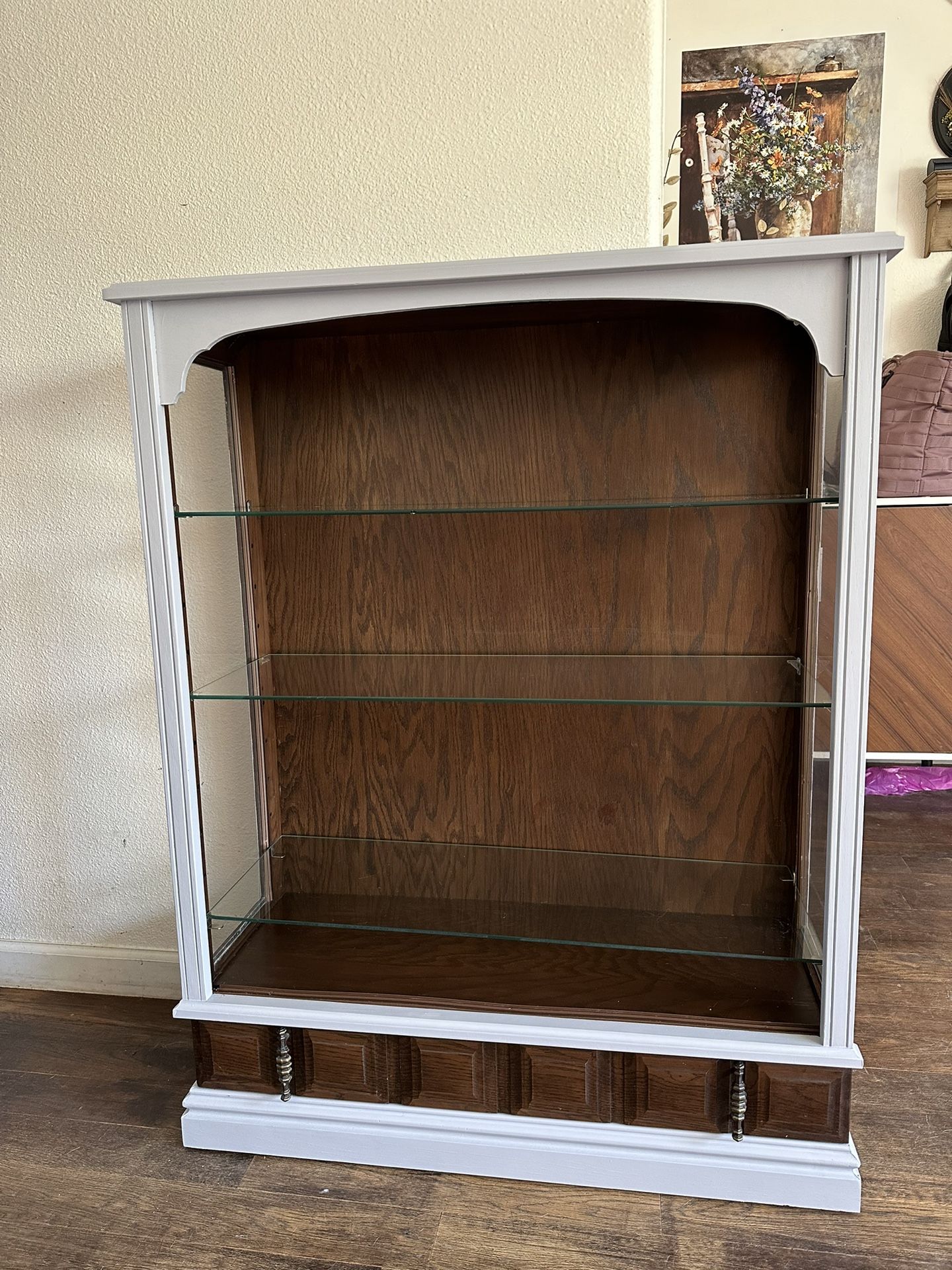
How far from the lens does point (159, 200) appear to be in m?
1.61

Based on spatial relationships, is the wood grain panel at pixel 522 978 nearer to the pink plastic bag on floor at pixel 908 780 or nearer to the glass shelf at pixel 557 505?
the glass shelf at pixel 557 505

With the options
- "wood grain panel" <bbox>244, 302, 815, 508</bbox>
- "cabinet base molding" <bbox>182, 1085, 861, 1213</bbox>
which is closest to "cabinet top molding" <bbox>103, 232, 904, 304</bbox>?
"wood grain panel" <bbox>244, 302, 815, 508</bbox>

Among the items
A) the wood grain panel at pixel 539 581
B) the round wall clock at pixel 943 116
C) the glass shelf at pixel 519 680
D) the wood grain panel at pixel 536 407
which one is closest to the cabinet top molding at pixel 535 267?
the wood grain panel at pixel 536 407

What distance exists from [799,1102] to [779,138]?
2.74 metres

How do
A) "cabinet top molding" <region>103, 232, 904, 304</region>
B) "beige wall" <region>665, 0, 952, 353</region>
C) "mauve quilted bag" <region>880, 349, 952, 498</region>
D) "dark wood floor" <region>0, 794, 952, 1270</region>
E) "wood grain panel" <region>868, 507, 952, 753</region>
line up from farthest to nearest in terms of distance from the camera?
"beige wall" <region>665, 0, 952, 353</region> → "wood grain panel" <region>868, 507, 952, 753</region> → "mauve quilted bag" <region>880, 349, 952, 498</region> → "dark wood floor" <region>0, 794, 952, 1270</region> → "cabinet top molding" <region>103, 232, 904, 304</region>

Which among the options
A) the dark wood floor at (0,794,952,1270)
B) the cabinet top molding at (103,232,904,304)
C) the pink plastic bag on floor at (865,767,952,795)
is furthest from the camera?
the pink plastic bag on floor at (865,767,952,795)

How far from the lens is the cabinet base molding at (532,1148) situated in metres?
1.33

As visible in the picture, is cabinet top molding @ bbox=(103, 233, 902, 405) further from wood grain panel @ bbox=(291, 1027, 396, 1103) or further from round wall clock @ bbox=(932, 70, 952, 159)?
round wall clock @ bbox=(932, 70, 952, 159)

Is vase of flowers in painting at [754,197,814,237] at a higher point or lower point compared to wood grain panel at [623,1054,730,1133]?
higher

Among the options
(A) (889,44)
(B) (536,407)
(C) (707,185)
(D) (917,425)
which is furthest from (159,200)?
(A) (889,44)

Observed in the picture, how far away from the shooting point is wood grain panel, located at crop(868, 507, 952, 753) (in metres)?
2.69

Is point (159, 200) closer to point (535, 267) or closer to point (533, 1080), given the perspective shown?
point (535, 267)

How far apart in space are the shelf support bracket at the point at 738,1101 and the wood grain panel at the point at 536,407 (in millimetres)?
881

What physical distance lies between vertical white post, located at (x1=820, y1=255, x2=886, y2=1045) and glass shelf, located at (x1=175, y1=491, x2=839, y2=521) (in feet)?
0.20
